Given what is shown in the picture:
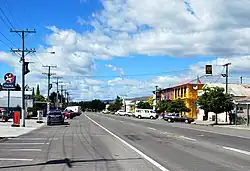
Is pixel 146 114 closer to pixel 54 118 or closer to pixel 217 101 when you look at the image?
pixel 217 101

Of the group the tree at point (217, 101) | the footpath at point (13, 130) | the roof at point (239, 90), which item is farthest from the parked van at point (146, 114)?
the footpath at point (13, 130)

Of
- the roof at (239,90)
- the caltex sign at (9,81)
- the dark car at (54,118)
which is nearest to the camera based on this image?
the dark car at (54,118)

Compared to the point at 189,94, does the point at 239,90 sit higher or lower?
higher

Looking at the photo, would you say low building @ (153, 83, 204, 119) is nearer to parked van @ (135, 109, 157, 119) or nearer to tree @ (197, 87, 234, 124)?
parked van @ (135, 109, 157, 119)

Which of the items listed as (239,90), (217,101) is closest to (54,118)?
(217,101)

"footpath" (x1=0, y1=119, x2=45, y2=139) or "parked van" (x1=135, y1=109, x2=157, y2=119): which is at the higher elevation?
"footpath" (x1=0, y1=119, x2=45, y2=139)

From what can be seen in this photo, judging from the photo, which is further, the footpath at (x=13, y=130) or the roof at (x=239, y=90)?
the roof at (x=239, y=90)

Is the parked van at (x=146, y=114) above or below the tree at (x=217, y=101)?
below

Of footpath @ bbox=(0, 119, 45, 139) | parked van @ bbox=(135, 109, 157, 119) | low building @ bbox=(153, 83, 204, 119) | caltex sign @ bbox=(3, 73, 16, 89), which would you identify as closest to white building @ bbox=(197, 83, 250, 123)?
low building @ bbox=(153, 83, 204, 119)

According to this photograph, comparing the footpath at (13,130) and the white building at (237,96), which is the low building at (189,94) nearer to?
the white building at (237,96)

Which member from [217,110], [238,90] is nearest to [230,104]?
[217,110]

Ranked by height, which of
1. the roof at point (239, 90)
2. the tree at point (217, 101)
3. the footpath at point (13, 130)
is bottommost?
the footpath at point (13, 130)

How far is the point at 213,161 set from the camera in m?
15.0

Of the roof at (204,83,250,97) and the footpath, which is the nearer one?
the footpath
